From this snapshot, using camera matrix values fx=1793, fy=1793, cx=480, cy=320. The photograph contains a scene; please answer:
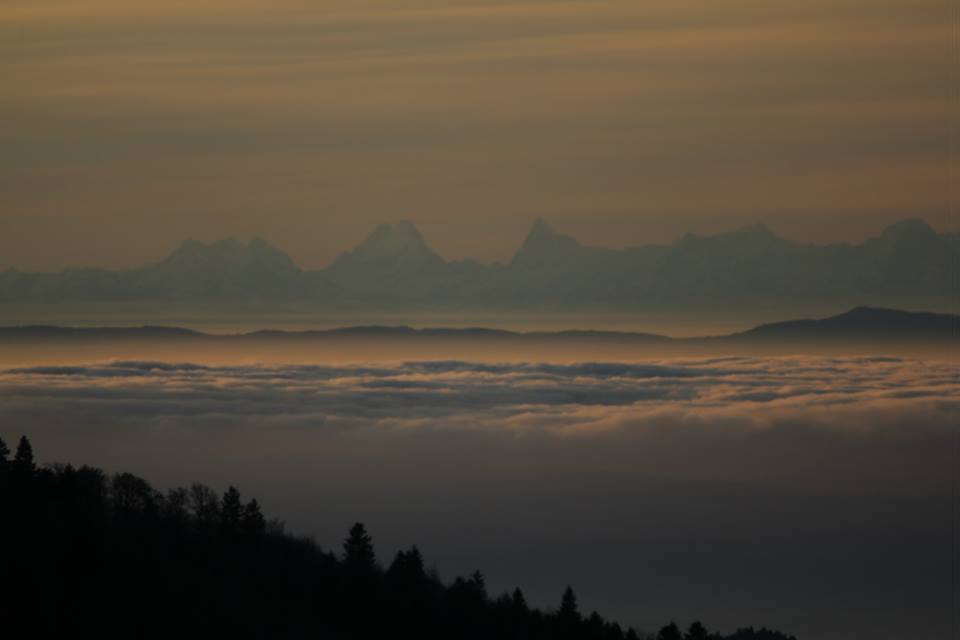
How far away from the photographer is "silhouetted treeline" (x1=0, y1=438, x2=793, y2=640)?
94.6 meters

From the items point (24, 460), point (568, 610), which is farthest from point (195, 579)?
point (568, 610)

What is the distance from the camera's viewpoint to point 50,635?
88125 mm

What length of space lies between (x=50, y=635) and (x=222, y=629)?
1337cm

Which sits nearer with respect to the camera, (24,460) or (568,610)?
(24,460)

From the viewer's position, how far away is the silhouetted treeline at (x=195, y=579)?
94.6 metres

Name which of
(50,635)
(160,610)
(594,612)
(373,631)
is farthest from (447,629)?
(50,635)

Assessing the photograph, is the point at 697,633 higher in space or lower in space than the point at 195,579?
lower

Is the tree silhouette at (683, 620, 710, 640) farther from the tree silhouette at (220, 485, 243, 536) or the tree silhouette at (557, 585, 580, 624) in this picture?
the tree silhouette at (220, 485, 243, 536)

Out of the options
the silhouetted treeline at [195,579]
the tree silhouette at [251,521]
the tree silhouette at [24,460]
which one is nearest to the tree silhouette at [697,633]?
the silhouetted treeline at [195,579]

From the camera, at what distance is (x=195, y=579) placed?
10750 centimetres

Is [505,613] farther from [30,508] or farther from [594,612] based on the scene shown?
[30,508]

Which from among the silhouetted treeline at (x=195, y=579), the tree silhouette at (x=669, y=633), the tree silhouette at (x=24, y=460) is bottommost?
the tree silhouette at (x=669, y=633)

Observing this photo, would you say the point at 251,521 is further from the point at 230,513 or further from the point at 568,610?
the point at 568,610

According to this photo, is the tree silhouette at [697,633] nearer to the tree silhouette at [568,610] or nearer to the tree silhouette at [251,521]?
the tree silhouette at [568,610]
